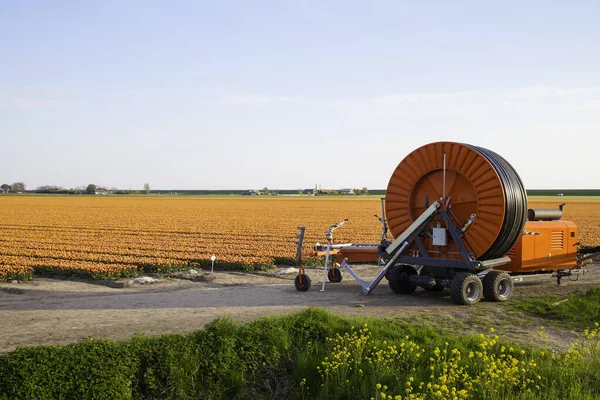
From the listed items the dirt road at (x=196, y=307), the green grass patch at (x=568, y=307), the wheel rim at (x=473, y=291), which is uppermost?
the wheel rim at (x=473, y=291)

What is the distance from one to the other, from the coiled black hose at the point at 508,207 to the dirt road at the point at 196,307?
131 centimetres

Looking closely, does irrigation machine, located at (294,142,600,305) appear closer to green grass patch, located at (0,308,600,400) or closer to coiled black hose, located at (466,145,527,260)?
coiled black hose, located at (466,145,527,260)

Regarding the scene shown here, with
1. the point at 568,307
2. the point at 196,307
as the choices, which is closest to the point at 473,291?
the point at 568,307

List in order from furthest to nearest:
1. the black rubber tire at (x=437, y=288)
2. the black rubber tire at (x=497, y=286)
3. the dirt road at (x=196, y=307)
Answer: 1. the black rubber tire at (x=437, y=288)
2. the black rubber tire at (x=497, y=286)
3. the dirt road at (x=196, y=307)

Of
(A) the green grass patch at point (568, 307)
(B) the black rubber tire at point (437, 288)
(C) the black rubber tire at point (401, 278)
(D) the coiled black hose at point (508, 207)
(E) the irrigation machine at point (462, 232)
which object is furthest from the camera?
(C) the black rubber tire at point (401, 278)

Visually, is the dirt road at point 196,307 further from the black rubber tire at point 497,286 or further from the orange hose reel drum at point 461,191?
the orange hose reel drum at point 461,191

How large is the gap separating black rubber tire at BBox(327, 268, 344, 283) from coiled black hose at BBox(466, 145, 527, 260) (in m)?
4.63

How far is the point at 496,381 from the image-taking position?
280 inches

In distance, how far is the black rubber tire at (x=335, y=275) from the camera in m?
16.9

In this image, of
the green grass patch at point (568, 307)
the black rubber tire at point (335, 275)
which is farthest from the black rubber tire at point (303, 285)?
the green grass patch at point (568, 307)

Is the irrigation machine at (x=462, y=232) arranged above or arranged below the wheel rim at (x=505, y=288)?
above

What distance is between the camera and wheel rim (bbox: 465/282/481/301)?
43.4 feet

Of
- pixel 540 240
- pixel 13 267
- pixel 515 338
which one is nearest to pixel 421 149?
pixel 540 240

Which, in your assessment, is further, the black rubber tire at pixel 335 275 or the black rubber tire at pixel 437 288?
the black rubber tire at pixel 335 275
